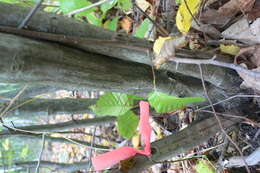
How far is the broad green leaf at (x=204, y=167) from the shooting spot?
3.49 feet

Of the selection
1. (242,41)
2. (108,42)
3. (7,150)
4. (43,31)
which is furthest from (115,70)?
(7,150)

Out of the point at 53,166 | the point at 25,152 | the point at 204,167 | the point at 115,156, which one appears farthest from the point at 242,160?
the point at 25,152

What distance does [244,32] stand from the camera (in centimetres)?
85

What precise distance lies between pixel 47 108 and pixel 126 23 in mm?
809

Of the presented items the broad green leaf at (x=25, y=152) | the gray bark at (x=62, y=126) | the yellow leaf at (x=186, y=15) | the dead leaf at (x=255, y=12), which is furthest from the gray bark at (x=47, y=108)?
the broad green leaf at (x=25, y=152)

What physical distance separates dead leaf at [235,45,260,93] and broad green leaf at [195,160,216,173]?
1.13 feet

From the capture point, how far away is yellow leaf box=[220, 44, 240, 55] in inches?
33.0

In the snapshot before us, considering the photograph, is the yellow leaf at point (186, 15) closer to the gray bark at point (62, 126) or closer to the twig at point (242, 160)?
the twig at point (242, 160)

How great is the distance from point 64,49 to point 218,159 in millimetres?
681

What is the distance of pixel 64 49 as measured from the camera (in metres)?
0.68

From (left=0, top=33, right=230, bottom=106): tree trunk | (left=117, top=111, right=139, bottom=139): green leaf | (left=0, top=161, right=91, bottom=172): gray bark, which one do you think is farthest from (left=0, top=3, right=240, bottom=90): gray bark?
(left=0, top=161, right=91, bottom=172): gray bark

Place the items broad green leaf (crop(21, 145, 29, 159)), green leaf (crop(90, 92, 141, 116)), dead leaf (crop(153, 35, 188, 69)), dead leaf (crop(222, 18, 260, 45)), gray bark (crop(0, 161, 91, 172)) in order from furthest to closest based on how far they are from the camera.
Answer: broad green leaf (crop(21, 145, 29, 159)) < gray bark (crop(0, 161, 91, 172)) < green leaf (crop(90, 92, 141, 116)) < dead leaf (crop(222, 18, 260, 45)) < dead leaf (crop(153, 35, 188, 69))

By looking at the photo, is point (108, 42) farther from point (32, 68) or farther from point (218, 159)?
point (218, 159)

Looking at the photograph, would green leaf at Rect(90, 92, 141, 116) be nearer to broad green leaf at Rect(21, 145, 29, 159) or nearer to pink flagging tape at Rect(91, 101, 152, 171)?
pink flagging tape at Rect(91, 101, 152, 171)
